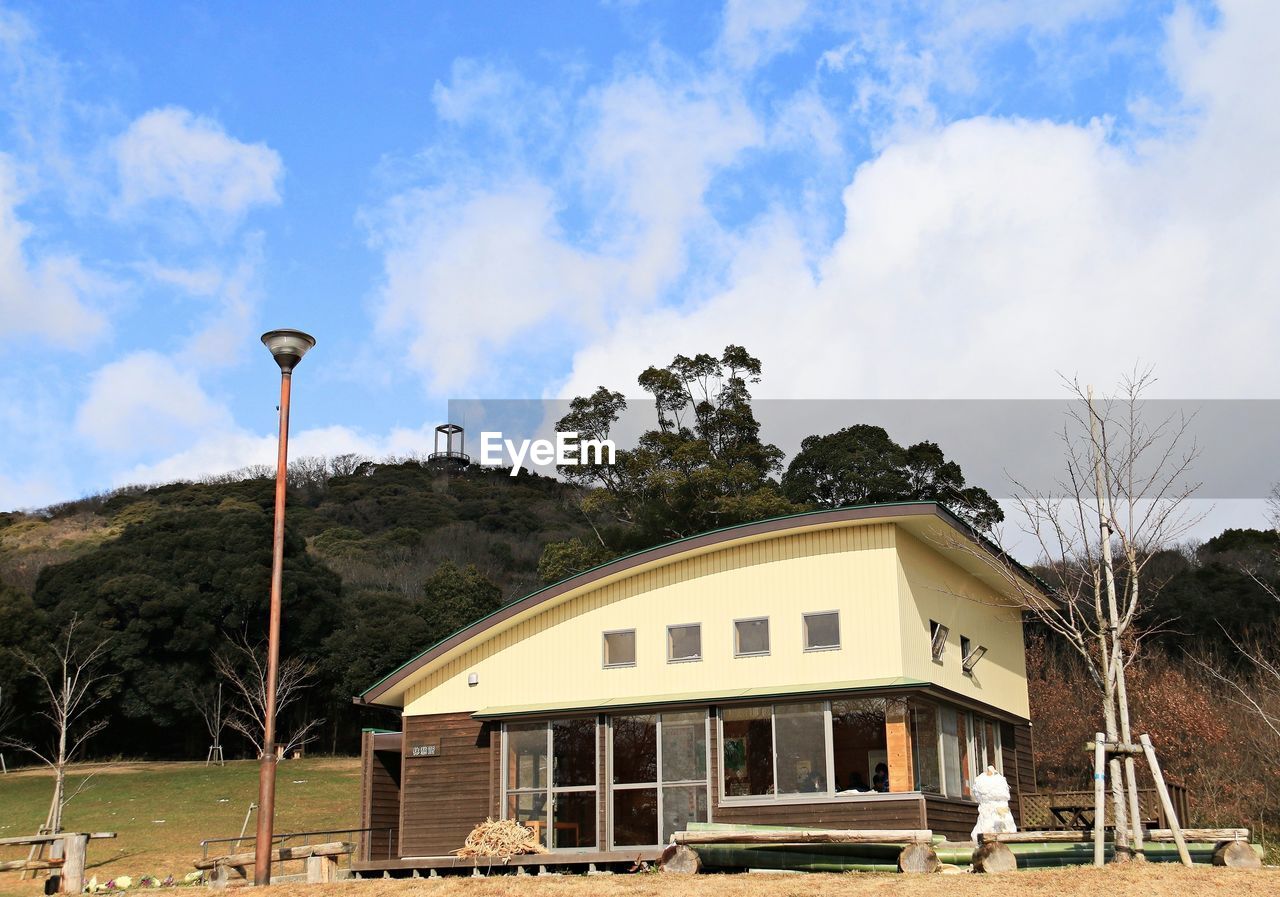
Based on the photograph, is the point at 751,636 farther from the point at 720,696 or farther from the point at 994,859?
the point at 994,859

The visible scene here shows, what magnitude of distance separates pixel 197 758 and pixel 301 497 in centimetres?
3648

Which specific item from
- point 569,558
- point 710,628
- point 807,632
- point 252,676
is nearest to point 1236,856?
point 807,632

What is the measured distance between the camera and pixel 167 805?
32.7 meters

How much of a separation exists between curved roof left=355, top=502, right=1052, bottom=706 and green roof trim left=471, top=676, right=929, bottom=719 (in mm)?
1434

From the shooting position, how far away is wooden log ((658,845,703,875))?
45.9ft

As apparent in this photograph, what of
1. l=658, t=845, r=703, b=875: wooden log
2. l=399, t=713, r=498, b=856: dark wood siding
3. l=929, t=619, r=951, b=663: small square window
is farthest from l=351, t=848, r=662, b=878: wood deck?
l=929, t=619, r=951, b=663: small square window

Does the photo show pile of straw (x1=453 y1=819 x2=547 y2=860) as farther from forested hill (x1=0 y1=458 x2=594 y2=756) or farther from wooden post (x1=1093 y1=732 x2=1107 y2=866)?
forested hill (x1=0 y1=458 x2=594 y2=756)

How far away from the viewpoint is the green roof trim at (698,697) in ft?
57.0

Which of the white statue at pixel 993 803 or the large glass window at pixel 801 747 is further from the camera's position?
the large glass window at pixel 801 747

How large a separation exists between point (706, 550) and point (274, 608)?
828 cm

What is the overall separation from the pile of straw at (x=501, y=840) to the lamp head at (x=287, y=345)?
928 centimetres

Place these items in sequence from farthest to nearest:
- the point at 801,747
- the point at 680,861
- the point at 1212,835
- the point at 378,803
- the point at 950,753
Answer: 1. the point at 378,803
2. the point at 950,753
3. the point at 801,747
4. the point at 680,861
5. the point at 1212,835

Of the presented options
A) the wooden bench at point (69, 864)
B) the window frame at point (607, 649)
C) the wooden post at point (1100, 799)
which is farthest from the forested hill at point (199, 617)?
the wooden post at point (1100, 799)

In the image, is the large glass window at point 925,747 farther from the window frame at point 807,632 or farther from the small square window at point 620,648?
the small square window at point 620,648
